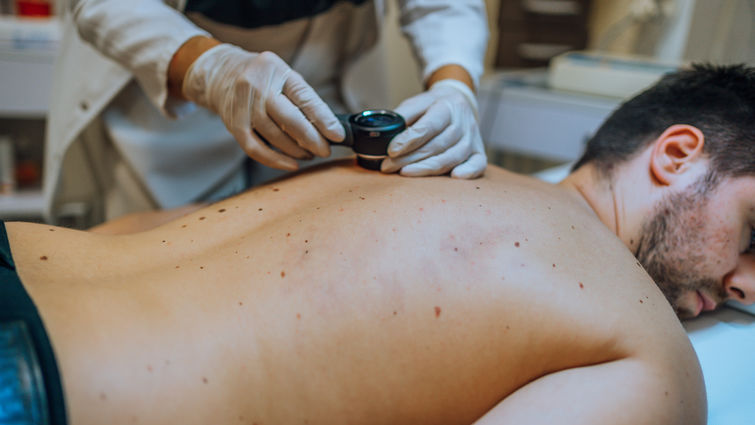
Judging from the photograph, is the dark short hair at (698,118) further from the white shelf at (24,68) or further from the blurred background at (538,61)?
the white shelf at (24,68)

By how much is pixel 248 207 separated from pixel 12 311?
364 millimetres

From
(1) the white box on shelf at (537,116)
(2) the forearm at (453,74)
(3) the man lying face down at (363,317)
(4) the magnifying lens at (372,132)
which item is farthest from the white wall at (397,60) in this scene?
(3) the man lying face down at (363,317)

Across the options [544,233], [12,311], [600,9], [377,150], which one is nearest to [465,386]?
[544,233]

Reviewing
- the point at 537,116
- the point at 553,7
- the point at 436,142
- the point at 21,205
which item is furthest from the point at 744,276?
the point at 21,205

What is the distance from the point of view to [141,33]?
1045 millimetres

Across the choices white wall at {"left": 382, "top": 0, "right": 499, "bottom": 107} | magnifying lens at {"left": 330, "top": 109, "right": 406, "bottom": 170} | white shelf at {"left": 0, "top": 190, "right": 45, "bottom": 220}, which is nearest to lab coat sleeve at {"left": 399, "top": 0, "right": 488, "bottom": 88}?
magnifying lens at {"left": 330, "top": 109, "right": 406, "bottom": 170}

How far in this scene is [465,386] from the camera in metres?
0.70

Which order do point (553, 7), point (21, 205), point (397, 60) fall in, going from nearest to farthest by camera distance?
point (21, 205) → point (553, 7) → point (397, 60)

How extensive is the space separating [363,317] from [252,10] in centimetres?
88

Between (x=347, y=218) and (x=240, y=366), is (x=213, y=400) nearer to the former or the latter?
(x=240, y=366)

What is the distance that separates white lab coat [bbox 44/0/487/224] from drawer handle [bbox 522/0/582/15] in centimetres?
124

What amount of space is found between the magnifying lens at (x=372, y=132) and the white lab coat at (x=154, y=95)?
41cm

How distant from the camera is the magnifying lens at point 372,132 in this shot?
85 centimetres

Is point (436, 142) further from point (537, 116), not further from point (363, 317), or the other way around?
point (537, 116)
